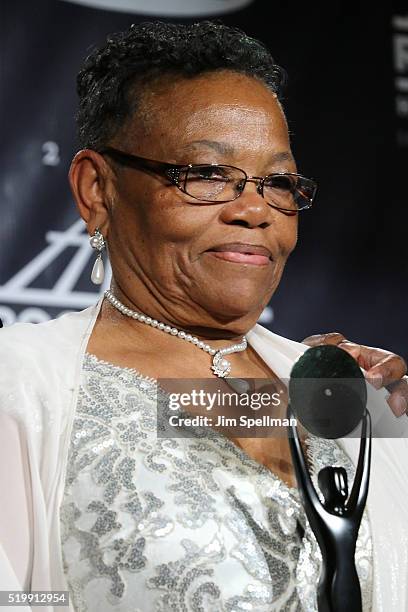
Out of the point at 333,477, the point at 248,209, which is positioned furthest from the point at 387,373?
the point at 333,477

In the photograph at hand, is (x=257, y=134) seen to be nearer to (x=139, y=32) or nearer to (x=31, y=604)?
(x=139, y=32)

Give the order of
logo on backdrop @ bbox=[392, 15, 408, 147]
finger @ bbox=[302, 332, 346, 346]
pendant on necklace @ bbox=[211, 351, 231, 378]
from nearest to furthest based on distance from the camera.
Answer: pendant on necklace @ bbox=[211, 351, 231, 378] < finger @ bbox=[302, 332, 346, 346] < logo on backdrop @ bbox=[392, 15, 408, 147]

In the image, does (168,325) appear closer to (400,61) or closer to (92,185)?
(92,185)

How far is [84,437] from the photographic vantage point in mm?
1449

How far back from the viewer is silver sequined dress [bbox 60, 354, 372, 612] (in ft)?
4.45

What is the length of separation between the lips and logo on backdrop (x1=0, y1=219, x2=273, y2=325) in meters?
0.97

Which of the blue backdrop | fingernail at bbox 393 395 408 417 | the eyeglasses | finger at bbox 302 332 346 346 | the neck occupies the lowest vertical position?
fingernail at bbox 393 395 408 417

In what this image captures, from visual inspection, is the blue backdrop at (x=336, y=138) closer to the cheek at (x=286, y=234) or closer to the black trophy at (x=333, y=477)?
the cheek at (x=286, y=234)

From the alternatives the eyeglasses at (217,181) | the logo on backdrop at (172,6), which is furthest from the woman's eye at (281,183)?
the logo on backdrop at (172,6)

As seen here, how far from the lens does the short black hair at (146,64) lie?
161 cm

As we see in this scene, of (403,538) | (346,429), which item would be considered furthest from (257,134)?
(403,538)

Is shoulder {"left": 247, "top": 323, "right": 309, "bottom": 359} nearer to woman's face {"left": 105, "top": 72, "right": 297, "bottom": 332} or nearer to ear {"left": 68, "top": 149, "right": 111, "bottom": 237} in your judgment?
woman's face {"left": 105, "top": 72, "right": 297, "bottom": 332}

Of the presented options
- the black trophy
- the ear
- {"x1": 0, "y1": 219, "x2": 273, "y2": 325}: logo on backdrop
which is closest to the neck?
the ear

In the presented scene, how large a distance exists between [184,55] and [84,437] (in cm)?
61
